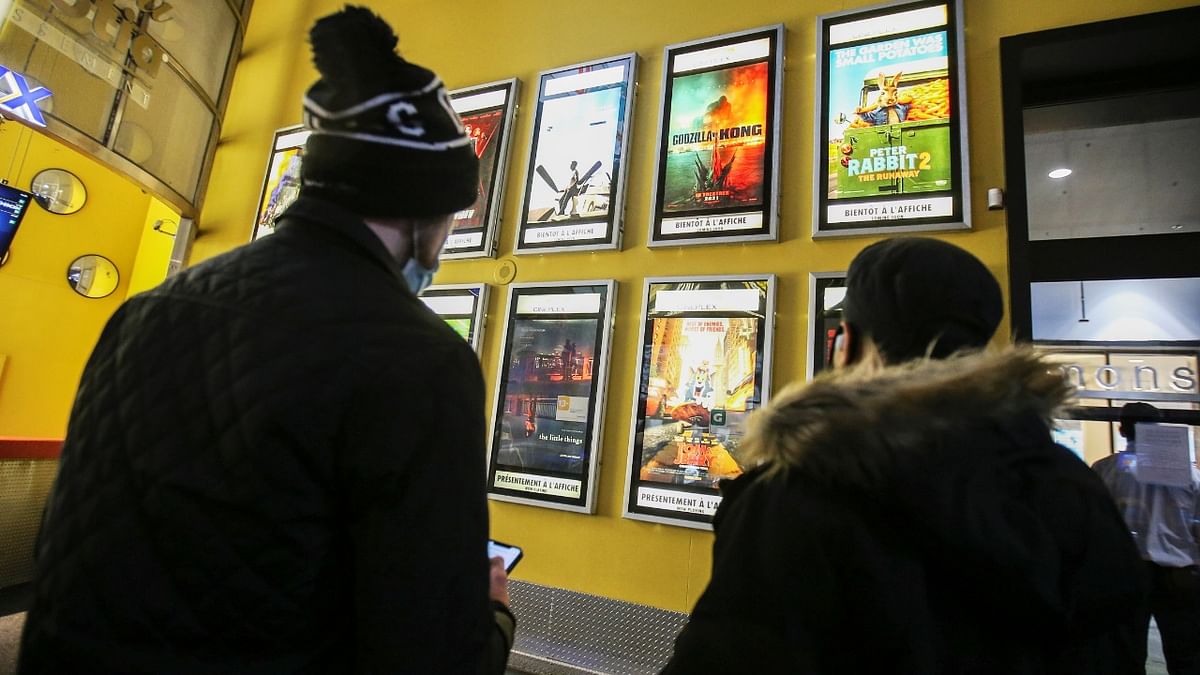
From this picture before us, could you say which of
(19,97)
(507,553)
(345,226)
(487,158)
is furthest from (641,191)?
(19,97)

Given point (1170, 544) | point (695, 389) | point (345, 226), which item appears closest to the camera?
point (345, 226)

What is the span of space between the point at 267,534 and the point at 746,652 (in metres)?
0.62

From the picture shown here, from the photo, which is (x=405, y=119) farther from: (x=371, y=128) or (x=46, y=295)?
(x=46, y=295)

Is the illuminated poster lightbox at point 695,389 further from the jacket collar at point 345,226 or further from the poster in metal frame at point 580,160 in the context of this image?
the jacket collar at point 345,226

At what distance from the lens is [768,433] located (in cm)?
89

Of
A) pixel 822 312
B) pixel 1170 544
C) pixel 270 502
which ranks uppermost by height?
pixel 822 312

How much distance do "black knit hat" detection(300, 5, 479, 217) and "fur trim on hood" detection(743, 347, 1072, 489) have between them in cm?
65

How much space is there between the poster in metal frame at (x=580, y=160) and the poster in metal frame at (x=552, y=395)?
0.99 feet

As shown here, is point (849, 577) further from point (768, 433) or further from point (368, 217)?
point (368, 217)

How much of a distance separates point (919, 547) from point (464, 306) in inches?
124

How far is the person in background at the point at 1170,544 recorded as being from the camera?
2391 mm

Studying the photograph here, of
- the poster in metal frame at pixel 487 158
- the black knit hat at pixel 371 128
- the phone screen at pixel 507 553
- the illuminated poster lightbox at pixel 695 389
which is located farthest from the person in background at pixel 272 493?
the poster in metal frame at pixel 487 158

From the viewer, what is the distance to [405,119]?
92 cm

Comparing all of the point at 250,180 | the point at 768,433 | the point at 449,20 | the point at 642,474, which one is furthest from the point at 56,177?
the point at 768,433
